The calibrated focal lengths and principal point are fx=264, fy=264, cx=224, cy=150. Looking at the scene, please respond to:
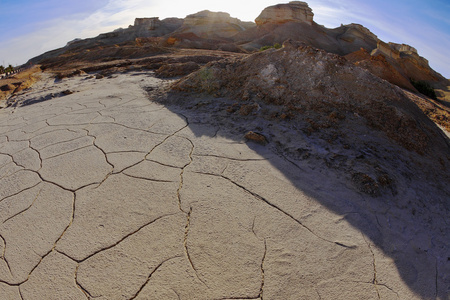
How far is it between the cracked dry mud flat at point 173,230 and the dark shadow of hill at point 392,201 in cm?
4

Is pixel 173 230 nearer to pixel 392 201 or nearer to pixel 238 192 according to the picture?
pixel 238 192

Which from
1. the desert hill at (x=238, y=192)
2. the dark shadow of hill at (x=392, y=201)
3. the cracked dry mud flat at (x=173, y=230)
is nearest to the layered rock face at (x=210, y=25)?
the desert hill at (x=238, y=192)

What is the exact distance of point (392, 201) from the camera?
2.01 metres

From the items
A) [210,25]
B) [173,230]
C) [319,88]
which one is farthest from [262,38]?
[173,230]

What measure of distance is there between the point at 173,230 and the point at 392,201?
164 centimetres

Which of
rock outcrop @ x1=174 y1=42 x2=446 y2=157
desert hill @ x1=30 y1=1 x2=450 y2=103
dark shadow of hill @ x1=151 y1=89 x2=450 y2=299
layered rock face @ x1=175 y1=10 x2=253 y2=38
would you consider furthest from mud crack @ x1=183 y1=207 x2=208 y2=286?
layered rock face @ x1=175 y1=10 x2=253 y2=38

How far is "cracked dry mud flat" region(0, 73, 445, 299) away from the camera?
4.65ft

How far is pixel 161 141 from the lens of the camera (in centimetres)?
280

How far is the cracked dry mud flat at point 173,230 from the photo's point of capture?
142cm

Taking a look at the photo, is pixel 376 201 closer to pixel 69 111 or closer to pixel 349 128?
pixel 349 128

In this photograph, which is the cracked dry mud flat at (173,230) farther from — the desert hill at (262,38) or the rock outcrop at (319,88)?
the desert hill at (262,38)

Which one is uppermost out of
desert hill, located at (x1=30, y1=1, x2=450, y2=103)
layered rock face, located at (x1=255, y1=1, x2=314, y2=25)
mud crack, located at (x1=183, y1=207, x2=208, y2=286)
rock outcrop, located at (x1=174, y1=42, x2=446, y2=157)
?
layered rock face, located at (x1=255, y1=1, x2=314, y2=25)

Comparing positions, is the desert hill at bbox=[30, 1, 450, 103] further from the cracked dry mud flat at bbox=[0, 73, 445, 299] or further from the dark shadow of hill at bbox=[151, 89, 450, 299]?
the dark shadow of hill at bbox=[151, 89, 450, 299]

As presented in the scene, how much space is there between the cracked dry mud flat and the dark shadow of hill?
42 millimetres
